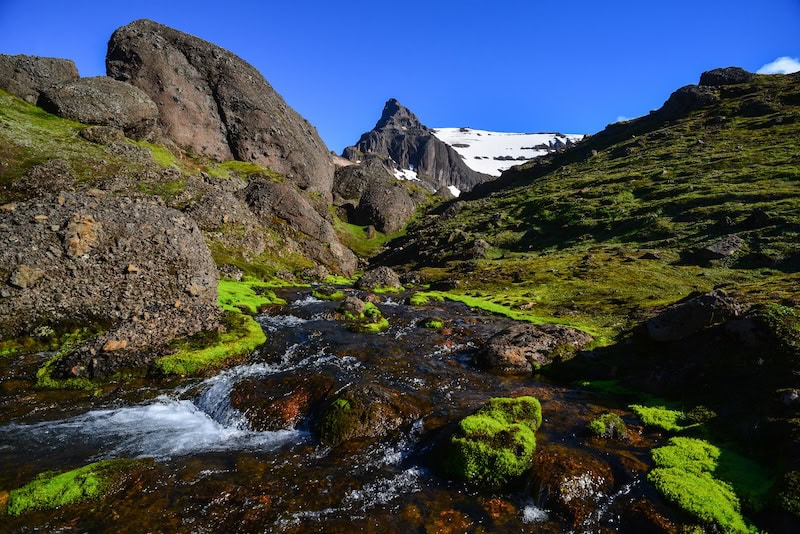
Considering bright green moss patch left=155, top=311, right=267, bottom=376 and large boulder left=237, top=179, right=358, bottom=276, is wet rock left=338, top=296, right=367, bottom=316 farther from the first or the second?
large boulder left=237, top=179, right=358, bottom=276

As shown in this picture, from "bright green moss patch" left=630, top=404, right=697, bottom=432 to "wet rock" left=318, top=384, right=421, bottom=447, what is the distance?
394 inches

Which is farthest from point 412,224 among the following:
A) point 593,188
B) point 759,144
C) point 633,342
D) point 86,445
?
point 86,445

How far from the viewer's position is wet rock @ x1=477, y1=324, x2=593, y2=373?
79.6ft

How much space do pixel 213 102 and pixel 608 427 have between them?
118 metres

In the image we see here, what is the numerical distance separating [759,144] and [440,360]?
131m

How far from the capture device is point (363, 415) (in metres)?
16.2

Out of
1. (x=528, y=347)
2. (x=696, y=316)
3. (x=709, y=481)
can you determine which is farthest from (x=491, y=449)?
(x=696, y=316)

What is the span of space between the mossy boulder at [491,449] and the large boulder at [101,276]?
59.4 ft

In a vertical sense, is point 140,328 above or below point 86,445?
above

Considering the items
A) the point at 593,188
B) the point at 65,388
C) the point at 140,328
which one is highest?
the point at 593,188

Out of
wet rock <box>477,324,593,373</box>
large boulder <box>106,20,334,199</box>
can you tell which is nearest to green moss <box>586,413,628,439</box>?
wet rock <box>477,324,593,373</box>

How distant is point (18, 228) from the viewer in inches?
973

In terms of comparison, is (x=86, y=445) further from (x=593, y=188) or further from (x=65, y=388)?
(x=593, y=188)

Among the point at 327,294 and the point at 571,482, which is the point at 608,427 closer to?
the point at 571,482
